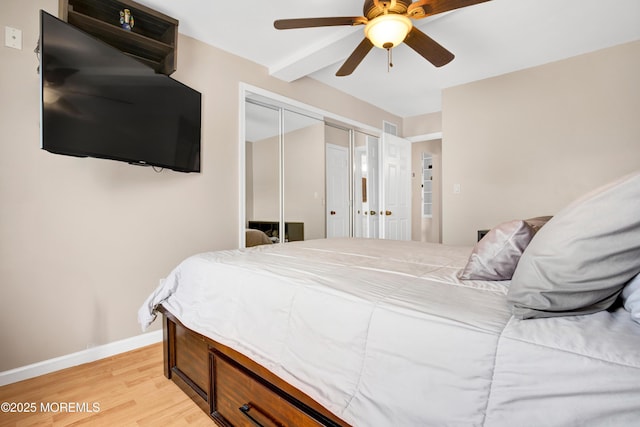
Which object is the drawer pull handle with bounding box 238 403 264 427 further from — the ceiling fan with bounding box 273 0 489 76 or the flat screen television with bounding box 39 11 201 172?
the ceiling fan with bounding box 273 0 489 76


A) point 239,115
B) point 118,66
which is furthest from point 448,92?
point 118,66

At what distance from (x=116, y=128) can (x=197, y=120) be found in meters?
0.73

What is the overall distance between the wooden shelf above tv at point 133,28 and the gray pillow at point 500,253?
2.46 metres

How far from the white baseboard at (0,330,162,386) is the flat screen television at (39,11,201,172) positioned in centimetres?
135

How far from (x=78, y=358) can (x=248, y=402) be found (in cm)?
164

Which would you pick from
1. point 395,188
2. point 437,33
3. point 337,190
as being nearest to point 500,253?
point 437,33

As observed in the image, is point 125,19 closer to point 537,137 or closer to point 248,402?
point 248,402

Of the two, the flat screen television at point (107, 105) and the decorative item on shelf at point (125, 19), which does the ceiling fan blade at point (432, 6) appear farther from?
the decorative item on shelf at point (125, 19)

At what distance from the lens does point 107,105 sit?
1887 mm

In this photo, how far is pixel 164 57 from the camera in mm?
2457

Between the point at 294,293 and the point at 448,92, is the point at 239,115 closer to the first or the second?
the point at 294,293

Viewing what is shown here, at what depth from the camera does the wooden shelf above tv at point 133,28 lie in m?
1.99

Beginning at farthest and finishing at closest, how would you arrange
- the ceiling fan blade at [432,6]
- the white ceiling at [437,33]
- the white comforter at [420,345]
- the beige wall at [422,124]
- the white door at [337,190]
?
the beige wall at [422,124] → the white door at [337,190] → the white ceiling at [437,33] → the ceiling fan blade at [432,6] → the white comforter at [420,345]

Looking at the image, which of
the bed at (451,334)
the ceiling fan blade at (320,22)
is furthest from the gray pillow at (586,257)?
the ceiling fan blade at (320,22)
